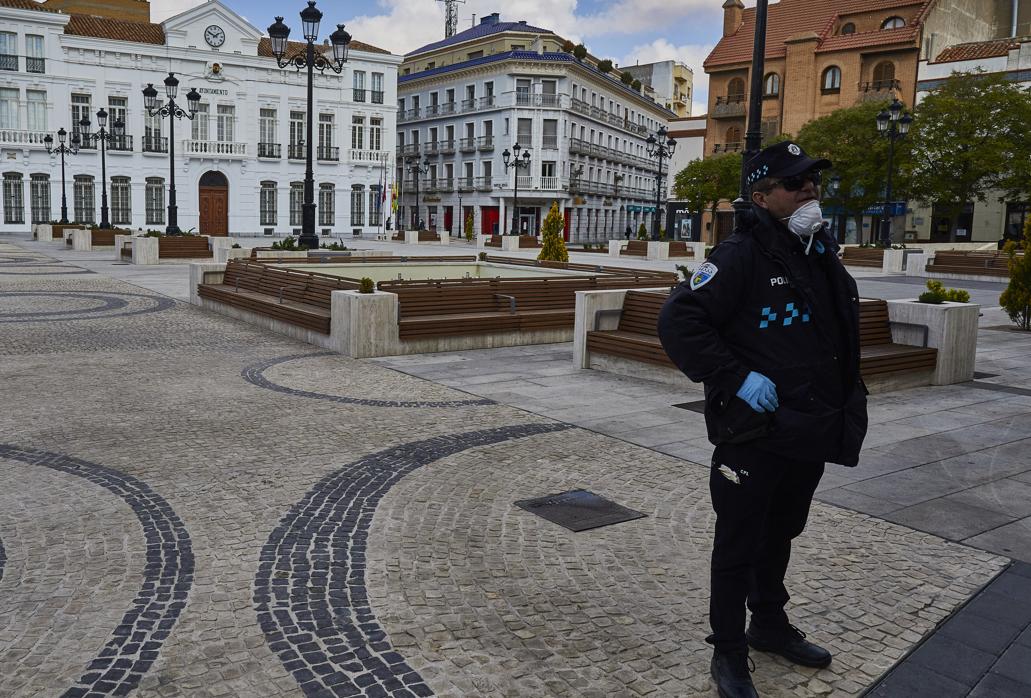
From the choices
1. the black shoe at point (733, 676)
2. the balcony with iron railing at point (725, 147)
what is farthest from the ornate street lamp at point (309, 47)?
the balcony with iron railing at point (725, 147)

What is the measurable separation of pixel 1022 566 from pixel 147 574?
4.59m

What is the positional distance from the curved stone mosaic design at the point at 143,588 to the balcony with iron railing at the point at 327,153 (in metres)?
54.8

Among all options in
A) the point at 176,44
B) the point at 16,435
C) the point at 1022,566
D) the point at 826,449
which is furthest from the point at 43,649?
the point at 176,44

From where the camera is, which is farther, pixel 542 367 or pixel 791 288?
pixel 542 367

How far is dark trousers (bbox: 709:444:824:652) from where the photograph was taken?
3.36 m

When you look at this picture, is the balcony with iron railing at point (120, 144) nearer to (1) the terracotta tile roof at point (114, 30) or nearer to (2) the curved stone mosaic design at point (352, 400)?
(1) the terracotta tile roof at point (114, 30)

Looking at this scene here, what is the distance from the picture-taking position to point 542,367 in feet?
36.0

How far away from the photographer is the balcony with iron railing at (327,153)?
58844 millimetres

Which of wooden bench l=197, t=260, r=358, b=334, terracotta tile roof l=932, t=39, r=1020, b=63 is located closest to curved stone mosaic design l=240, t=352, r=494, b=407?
wooden bench l=197, t=260, r=358, b=334

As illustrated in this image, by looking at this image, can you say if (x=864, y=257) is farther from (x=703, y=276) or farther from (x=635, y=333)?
(x=703, y=276)

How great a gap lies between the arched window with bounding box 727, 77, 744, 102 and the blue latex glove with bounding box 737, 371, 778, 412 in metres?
63.6

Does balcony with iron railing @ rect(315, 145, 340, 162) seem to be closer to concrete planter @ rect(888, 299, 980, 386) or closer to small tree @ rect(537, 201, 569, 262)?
small tree @ rect(537, 201, 569, 262)

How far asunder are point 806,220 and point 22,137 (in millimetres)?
56619

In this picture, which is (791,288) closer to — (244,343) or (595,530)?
(595,530)
